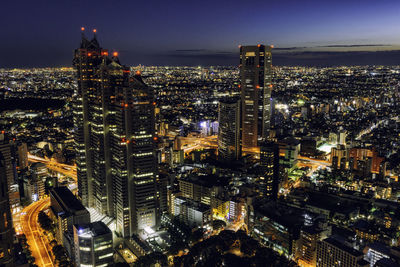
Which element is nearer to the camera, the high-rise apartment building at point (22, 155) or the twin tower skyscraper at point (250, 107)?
the high-rise apartment building at point (22, 155)

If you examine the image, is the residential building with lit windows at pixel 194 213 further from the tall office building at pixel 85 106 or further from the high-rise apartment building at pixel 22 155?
the high-rise apartment building at pixel 22 155

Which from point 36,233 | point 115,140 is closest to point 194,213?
point 115,140

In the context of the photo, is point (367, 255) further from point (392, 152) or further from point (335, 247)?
point (392, 152)

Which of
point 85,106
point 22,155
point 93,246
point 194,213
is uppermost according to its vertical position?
point 85,106

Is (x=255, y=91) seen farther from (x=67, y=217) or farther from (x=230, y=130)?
(x=67, y=217)

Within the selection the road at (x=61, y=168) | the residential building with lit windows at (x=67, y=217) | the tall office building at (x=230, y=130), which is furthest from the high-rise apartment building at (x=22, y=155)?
the tall office building at (x=230, y=130)

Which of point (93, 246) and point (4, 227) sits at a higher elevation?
point (4, 227)

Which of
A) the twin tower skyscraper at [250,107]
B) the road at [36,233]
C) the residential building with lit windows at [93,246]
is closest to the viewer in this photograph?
the residential building with lit windows at [93,246]
